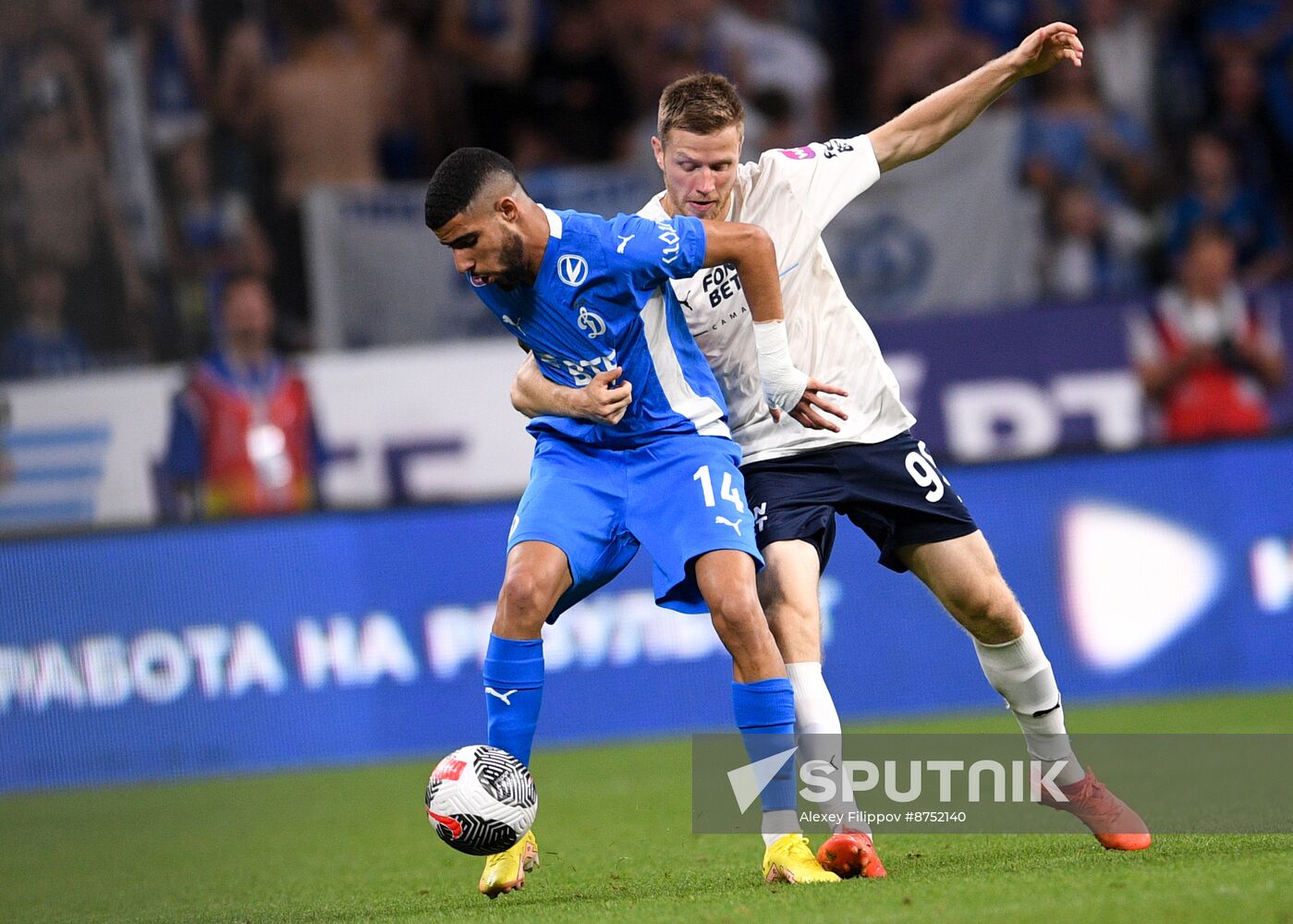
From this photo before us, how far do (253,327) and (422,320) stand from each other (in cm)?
116

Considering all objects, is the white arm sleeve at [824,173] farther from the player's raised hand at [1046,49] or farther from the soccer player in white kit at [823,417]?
the player's raised hand at [1046,49]

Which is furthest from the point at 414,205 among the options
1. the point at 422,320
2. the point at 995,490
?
the point at 995,490

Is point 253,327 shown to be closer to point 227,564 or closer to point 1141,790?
point 227,564

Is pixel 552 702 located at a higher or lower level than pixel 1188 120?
lower

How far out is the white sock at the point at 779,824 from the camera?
196 inches

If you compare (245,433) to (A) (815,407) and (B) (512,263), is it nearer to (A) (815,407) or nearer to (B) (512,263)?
(B) (512,263)

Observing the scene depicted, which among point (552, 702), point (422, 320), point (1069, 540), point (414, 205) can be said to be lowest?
point (552, 702)

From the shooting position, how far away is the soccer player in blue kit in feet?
16.4

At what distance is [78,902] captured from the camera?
5.87 metres

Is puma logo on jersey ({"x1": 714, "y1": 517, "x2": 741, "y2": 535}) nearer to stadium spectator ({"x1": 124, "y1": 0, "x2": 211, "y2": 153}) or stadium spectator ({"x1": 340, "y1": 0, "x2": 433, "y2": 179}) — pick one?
stadium spectator ({"x1": 340, "y1": 0, "x2": 433, "y2": 179})

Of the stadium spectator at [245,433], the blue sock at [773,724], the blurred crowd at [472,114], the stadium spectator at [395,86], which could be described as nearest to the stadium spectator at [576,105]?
the blurred crowd at [472,114]

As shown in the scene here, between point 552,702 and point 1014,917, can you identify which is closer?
point 1014,917

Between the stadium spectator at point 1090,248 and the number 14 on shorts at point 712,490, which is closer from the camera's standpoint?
the number 14 on shorts at point 712,490

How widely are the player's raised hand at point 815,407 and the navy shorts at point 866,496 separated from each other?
1.10ft
